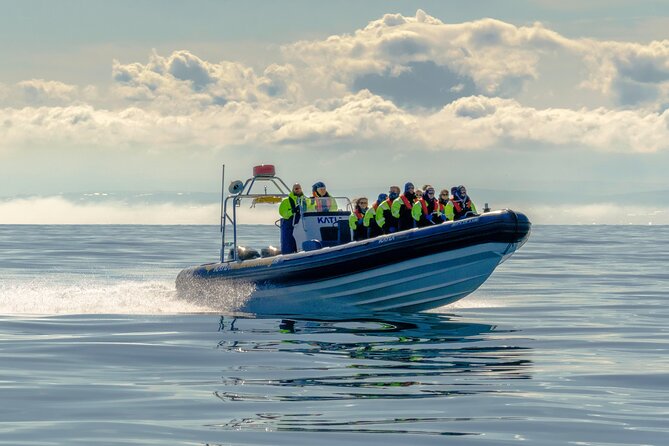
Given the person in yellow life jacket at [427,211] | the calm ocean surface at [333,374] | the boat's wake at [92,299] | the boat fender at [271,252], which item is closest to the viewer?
the calm ocean surface at [333,374]

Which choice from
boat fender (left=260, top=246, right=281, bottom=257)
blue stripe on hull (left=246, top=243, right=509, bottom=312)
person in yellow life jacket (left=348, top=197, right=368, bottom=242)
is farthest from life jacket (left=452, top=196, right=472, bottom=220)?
boat fender (left=260, top=246, right=281, bottom=257)

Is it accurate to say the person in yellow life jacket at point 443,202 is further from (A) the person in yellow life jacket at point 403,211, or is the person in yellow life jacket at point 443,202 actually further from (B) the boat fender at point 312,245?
(B) the boat fender at point 312,245

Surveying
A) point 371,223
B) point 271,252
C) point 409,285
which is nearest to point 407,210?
point 371,223

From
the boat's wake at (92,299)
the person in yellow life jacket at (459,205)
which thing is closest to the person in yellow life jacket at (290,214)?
the boat's wake at (92,299)

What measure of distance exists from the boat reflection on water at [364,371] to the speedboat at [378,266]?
25.2 inches

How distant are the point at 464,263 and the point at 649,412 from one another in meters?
7.77

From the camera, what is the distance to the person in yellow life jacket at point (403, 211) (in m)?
17.0

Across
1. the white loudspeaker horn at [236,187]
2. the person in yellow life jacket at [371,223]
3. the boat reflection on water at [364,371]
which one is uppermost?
the white loudspeaker horn at [236,187]

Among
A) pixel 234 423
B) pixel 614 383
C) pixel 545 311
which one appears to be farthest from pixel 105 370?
pixel 545 311

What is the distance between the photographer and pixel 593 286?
24.7 metres

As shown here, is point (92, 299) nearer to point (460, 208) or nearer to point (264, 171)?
point (264, 171)

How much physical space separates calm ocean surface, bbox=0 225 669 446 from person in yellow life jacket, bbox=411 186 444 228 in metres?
1.46

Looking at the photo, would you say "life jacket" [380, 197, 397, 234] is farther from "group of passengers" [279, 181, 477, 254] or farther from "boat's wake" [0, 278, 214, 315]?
"boat's wake" [0, 278, 214, 315]

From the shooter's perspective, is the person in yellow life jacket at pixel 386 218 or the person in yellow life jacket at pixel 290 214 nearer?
the person in yellow life jacket at pixel 386 218
